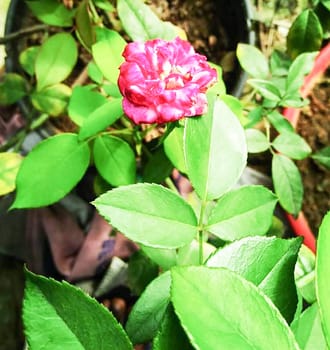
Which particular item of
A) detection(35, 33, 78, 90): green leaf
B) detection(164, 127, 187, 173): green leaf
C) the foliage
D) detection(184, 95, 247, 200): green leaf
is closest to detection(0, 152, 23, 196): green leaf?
the foliage

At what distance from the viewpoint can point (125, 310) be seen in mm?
830

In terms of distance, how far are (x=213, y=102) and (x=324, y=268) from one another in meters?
0.18

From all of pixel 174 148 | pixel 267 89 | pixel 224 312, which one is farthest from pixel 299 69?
pixel 224 312

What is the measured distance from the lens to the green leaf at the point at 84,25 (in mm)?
673

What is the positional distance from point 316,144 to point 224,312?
2.16 ft

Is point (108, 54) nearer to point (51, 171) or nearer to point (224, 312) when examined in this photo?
point (51, 171)

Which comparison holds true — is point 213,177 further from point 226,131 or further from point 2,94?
point 2,94

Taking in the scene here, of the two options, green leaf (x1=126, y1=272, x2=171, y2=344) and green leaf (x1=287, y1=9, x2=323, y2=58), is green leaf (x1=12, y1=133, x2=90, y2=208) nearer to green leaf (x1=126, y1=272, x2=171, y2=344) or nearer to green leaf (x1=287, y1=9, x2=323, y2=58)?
green leaf (x1=126, y1=272, x2=171, y2=344)

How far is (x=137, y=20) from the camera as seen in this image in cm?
57

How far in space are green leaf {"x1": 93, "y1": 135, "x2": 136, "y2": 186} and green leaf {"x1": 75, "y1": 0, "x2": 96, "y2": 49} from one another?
0.17 m

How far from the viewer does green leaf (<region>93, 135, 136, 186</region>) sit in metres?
0.57

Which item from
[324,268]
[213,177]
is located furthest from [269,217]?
[324,268]

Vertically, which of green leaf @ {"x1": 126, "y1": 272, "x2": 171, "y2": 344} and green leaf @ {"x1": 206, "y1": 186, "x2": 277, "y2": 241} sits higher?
green leaf @ {"x1": 206, "y1": 186, "x2": 277, "y2": 241}

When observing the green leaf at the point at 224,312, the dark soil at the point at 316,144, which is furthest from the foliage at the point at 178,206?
the dark soil at the point at 316,144
